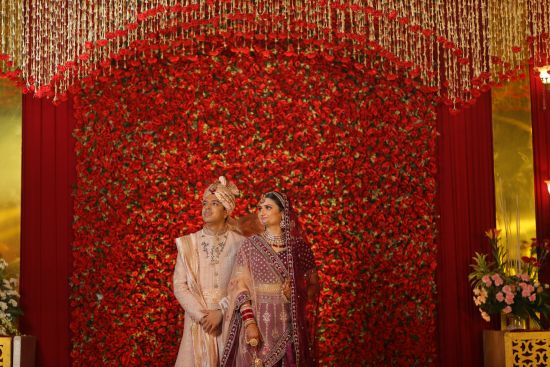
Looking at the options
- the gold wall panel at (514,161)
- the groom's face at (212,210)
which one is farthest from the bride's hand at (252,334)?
the gold wall panel at (514,161)

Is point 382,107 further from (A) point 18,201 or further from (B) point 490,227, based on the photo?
(A) point 18,201

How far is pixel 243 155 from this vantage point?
6980 millimetres

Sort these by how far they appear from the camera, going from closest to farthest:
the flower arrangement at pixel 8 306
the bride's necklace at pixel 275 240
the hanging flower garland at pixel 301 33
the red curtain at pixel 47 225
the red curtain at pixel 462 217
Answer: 1. the bride's necklace at pixel 275 240
2. the flower arrangement at pixel 8 306
3. the hanging flower garland at pixel 301 33
4. the red curtain at pixel 47 225
5. the red curtain at pixel 462 217

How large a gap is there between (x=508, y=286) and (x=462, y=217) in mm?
771

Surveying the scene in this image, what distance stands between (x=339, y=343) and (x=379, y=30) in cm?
246

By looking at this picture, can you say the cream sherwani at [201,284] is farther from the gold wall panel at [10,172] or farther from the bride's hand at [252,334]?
the gold wall panel at [10,172]

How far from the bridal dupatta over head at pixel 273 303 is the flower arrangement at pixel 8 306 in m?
1.90

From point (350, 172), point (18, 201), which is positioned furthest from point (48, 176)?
point (350, 172)

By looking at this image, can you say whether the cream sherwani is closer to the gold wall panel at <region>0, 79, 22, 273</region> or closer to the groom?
the groom

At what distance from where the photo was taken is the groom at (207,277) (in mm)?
5777

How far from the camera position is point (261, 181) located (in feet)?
22.9

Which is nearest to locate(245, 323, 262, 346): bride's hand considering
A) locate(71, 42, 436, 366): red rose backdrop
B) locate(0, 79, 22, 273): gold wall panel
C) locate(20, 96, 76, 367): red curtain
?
locate(71, 42, 436, 366): red rose backdrop

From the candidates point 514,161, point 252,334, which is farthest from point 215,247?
point 514,161

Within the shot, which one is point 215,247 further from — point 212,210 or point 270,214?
point 270,214
